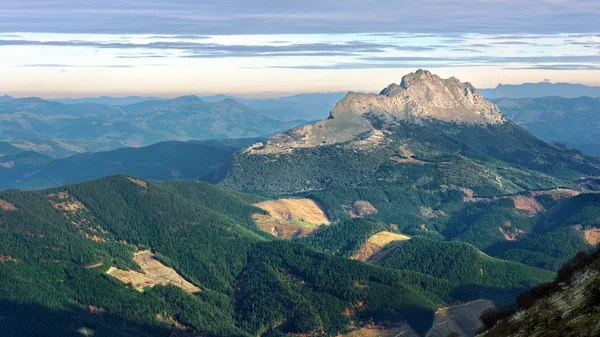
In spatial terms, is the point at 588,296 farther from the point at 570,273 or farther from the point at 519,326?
the point at 570,273

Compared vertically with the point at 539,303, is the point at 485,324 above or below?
below

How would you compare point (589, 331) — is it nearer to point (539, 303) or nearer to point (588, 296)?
point (588, 296)

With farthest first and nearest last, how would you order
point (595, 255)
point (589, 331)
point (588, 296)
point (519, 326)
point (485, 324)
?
point (485, 324)
point (595, 255)
point (519, 326)
point (588, 296)
point (589, 331)

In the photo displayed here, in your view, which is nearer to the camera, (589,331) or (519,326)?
(589,331)

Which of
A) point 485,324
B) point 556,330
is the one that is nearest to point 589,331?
point 556,330

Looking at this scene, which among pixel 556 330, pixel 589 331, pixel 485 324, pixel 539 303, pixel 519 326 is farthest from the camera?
pixel 485 324

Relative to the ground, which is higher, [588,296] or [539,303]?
[588,296]

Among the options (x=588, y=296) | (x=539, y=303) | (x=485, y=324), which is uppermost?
(x=588, y=296)

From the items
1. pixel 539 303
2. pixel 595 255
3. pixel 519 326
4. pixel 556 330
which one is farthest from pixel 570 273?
pixel 556 330

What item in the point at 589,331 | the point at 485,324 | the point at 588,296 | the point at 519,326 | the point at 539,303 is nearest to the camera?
the point at 589,331
